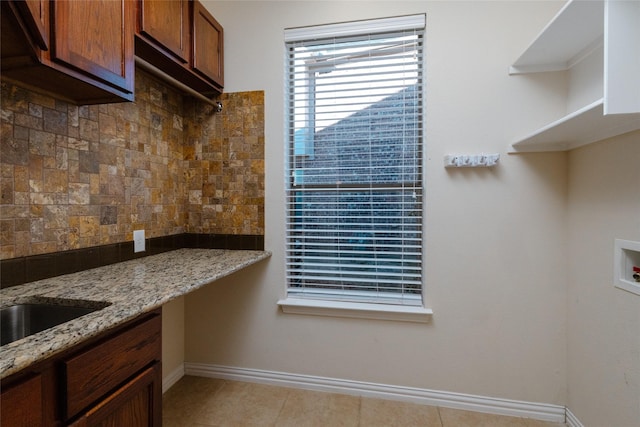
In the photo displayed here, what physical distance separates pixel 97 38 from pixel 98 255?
3.11 feet

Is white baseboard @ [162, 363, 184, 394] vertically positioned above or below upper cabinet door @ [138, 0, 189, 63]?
below

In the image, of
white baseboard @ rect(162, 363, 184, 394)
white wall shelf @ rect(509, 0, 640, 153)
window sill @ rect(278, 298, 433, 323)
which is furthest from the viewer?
white baseboard @ rect(162, 363, 184, 394)

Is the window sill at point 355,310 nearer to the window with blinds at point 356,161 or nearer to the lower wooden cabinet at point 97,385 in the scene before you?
the window with blinds at point 356,161

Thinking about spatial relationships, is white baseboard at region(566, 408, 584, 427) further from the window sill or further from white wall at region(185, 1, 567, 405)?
the window sill

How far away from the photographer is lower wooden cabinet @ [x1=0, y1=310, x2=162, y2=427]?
2.26 ft

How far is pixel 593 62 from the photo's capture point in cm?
136

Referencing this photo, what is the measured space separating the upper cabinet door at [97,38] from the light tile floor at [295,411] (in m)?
1.73

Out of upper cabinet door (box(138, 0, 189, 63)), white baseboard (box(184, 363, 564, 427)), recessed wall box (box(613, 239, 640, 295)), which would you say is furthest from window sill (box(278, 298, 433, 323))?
upper cabinet door (box(138, 0, 189, 63))

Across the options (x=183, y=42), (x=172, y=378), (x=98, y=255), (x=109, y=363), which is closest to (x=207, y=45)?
(x=183, y=42)

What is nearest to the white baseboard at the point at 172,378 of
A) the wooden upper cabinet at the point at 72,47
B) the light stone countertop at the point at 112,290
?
the light stone countertop at the point at 112,290

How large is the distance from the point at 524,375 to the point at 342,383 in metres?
1.05

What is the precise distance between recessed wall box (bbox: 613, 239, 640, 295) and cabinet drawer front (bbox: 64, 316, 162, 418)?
1888 millimetres

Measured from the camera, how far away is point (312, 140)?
1.89 meters

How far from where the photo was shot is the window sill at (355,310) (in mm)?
1727
